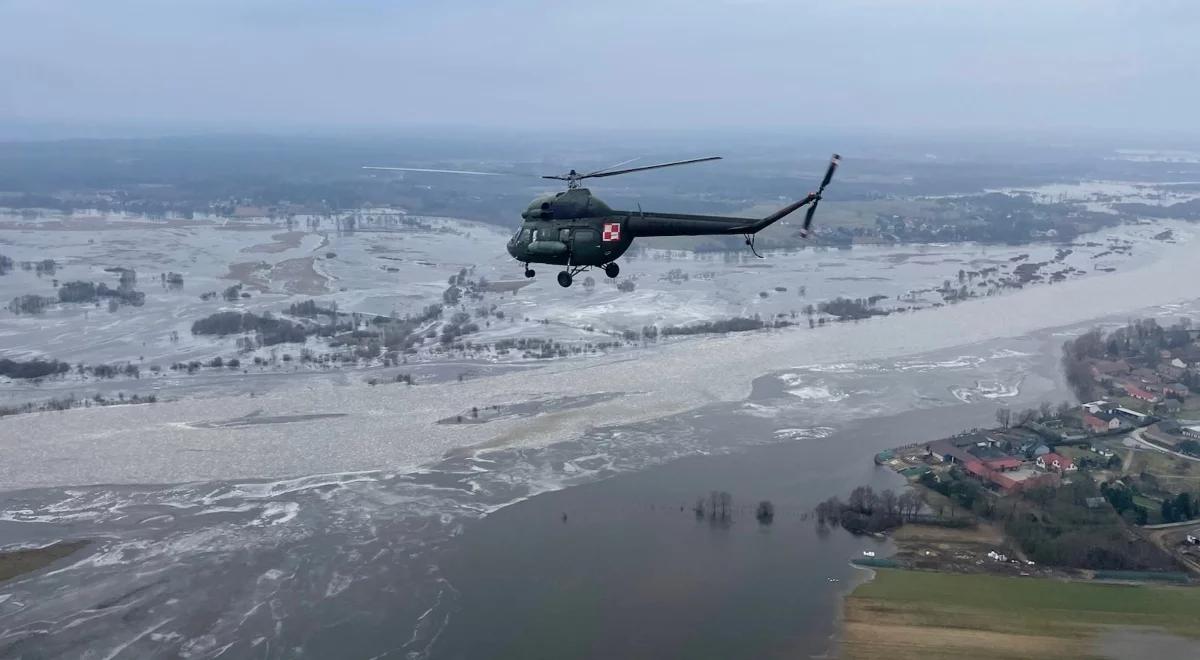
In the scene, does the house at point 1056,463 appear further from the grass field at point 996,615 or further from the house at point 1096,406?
the grass field at point 996,615

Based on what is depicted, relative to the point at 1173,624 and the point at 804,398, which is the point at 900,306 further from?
the point at 1173,624

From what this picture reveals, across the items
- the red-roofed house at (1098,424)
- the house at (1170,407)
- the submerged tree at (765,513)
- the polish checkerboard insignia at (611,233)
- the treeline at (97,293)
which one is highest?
the polish checkerboard insignia at (611,233)

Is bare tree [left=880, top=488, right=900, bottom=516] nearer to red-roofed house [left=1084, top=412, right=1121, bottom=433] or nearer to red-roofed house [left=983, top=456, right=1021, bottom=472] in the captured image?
red-roofed house [left=983, top=456, right=1021, bottom=472]

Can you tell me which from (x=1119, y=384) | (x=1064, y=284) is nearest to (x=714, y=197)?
(x=1064, y=284)

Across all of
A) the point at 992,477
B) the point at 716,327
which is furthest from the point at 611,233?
the point at 716,327

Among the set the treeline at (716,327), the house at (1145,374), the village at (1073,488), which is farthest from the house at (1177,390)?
the treeline at (716,327)
